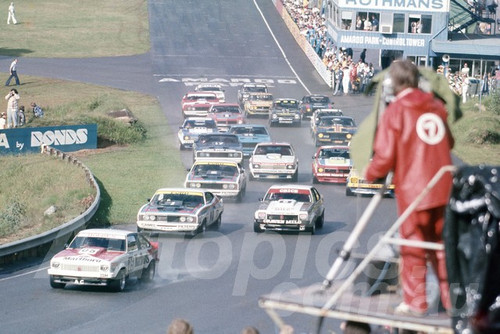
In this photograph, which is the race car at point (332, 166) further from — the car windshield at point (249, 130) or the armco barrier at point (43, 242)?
the armco barrier at point (43, 242)

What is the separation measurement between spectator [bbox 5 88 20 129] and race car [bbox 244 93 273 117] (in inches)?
526

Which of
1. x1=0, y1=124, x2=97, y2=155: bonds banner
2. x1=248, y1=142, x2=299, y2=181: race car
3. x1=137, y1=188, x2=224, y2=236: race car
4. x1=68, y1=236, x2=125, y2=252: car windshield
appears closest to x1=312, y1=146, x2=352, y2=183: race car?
x1=248, y1=142, x2=299, y2=181: race car

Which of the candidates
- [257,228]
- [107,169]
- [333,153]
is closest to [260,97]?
[107,169]

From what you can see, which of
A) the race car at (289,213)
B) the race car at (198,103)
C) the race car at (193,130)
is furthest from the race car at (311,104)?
the race car at (289,213)

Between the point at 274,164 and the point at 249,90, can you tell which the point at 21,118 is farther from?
the point at 249,90

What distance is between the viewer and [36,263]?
2536 cm

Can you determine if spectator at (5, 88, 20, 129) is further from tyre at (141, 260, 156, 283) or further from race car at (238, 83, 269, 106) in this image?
tyre at (141, 260, 156, 283)

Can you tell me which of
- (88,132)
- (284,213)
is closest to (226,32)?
(88,132)

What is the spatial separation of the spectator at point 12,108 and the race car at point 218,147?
947 cm

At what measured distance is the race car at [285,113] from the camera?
5088 centimetres

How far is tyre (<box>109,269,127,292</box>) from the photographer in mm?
22297

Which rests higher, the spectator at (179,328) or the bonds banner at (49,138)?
the spectator at (179,328)

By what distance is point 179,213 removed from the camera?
92.5ft

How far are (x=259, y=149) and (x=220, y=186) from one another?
190 inches
